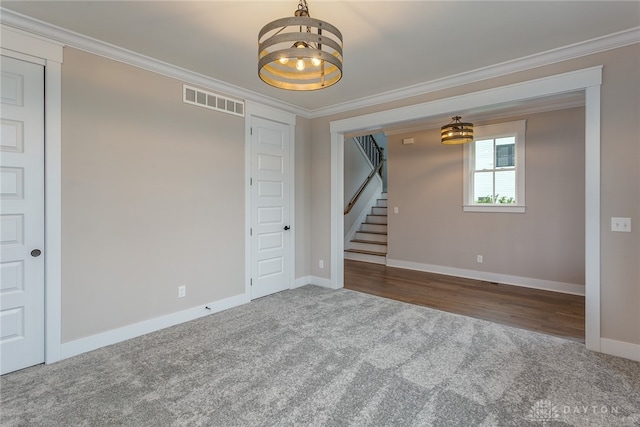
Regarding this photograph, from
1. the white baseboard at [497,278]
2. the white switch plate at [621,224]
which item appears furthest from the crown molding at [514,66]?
the white baseboard at [497,278]

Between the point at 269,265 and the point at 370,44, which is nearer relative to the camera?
the point at 370,44

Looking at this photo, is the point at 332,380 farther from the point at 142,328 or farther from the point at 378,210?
the point at 378,210

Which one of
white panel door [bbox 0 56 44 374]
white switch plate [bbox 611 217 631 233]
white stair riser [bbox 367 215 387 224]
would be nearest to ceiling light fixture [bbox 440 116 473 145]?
white switch plate [bbox 611 217 631 233]

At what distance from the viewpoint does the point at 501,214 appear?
16.4 feet

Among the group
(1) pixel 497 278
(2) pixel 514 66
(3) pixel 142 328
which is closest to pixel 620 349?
(1) pixel 497 278

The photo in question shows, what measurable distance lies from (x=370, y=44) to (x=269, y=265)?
3047 millimetres

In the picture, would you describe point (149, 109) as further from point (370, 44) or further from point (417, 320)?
point (417, 320)

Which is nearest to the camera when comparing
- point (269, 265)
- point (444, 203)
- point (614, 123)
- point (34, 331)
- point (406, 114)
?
point (34, 331)

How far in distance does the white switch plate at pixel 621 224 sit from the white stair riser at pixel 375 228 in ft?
15.7

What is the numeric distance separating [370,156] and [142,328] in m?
7.48

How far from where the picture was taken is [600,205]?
8.94ft

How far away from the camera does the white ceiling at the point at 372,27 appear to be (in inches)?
87.9

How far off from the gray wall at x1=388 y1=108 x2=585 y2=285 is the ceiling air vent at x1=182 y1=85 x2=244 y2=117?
3.49 meters

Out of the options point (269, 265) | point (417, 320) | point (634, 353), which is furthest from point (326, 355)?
point (634, 353)
